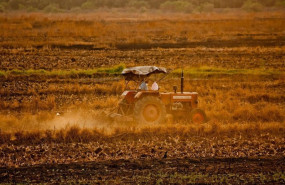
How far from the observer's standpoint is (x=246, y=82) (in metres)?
23.1

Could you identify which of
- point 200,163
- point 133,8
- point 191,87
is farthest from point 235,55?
point 133,8

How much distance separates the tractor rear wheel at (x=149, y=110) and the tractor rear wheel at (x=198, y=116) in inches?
38.8

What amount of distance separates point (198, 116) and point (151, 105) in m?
1.58

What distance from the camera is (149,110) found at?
44.5ft

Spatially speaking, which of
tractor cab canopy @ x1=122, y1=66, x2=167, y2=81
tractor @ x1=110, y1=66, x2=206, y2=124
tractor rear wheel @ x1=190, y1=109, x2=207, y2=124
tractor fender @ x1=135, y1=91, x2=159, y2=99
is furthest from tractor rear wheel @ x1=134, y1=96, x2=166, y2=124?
tractor rear wheel @ x1=190, y1=109, x2=207, y2=124

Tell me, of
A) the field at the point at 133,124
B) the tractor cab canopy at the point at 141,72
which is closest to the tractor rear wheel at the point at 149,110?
the field at the point at 133,124

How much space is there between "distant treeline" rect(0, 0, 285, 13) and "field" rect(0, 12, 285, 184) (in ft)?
172

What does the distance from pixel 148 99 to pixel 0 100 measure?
761 cm

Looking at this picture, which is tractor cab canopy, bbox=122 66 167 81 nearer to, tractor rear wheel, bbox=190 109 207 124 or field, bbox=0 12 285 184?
field, bbox=0 12 285 184

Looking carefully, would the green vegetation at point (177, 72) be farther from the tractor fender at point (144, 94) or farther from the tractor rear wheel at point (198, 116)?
the tractor fender at point (144, 94)

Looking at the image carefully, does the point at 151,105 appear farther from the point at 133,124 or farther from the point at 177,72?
the point at 177,72

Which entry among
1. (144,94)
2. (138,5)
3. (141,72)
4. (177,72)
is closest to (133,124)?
(144,94)

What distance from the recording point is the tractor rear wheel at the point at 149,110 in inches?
527

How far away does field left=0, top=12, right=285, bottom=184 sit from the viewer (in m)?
10.1
